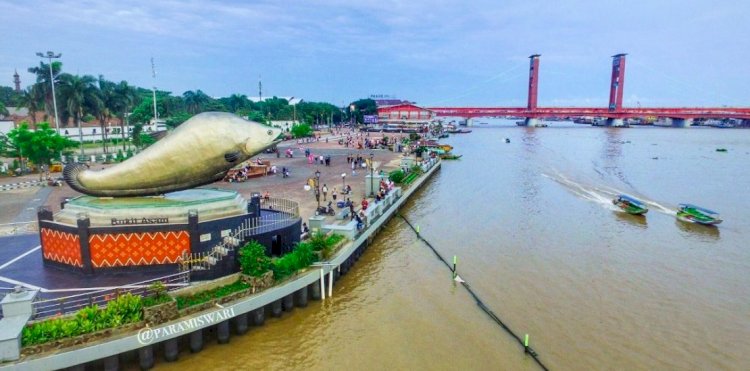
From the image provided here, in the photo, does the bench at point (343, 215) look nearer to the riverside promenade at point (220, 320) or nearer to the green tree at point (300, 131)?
the riverside promenade at point (220, 320)

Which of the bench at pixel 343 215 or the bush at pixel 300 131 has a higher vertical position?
the bush at pixel 300 131

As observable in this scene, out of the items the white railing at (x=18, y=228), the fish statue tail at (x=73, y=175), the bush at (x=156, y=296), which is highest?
the fish statue tail at (x=73, y=175)

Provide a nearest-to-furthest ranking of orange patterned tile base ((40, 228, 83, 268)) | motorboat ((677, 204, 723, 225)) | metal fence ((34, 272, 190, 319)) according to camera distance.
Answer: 1. metal fence ((34, 272, 190, 319))
2. orange patterned tile base ((40, 228, 83, 268))
3. motorboat ((677, 204, 723, 225))

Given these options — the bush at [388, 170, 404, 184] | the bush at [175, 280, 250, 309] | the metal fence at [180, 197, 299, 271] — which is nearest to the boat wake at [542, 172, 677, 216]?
the bush at [388, 170, 404, 184]

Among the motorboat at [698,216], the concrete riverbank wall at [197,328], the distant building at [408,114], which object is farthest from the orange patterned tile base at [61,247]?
the distant building at [408,114]

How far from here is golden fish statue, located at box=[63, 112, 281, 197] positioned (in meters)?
20.4

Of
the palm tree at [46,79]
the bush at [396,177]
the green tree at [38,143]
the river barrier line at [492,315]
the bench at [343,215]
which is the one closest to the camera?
the river barrier line at [492,315]

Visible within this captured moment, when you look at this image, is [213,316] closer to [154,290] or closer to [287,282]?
[154,290]

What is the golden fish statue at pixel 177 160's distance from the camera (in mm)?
20438

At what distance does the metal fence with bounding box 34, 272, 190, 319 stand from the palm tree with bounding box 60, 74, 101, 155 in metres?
57.6

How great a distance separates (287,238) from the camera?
22.5 metres

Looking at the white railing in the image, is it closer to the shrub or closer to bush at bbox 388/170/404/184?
the shrub

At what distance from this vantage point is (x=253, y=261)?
1883 centimetres

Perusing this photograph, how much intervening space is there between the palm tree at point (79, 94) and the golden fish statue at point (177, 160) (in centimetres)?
5308
